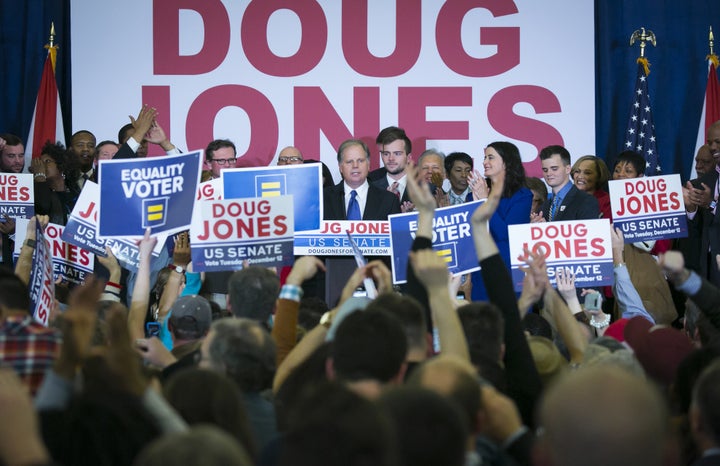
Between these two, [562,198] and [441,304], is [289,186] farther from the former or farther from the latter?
[441,304]

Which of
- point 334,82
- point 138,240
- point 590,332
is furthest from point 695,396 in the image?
point 334,82

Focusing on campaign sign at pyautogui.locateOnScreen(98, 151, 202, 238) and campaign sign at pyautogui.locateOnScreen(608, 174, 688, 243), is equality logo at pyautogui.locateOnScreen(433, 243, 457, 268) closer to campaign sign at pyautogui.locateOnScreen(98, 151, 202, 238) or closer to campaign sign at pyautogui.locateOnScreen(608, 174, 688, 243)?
campaign sign at pyautogui.locateOnScreen(98, 151, 202, 238)

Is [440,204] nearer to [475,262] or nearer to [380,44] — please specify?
[475,262]

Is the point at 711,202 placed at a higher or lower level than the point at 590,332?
higher

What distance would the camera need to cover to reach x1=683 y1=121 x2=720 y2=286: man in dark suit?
8414 millimetres

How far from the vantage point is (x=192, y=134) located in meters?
10.8

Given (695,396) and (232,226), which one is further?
(232,226)

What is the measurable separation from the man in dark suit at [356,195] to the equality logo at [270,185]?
758 millimetres

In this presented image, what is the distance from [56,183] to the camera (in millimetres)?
8719

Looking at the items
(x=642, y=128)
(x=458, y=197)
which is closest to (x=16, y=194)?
(x=458, y=197)

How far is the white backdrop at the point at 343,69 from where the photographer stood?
35.3 ft

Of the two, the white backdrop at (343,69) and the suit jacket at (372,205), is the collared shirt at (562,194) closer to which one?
the suit jacket at (372,205)

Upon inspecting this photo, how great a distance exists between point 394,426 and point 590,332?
339 centimetres

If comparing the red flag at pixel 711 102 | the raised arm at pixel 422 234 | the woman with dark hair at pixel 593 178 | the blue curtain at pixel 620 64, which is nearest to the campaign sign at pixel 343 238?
the woman with dark hair at pixel 593 178
